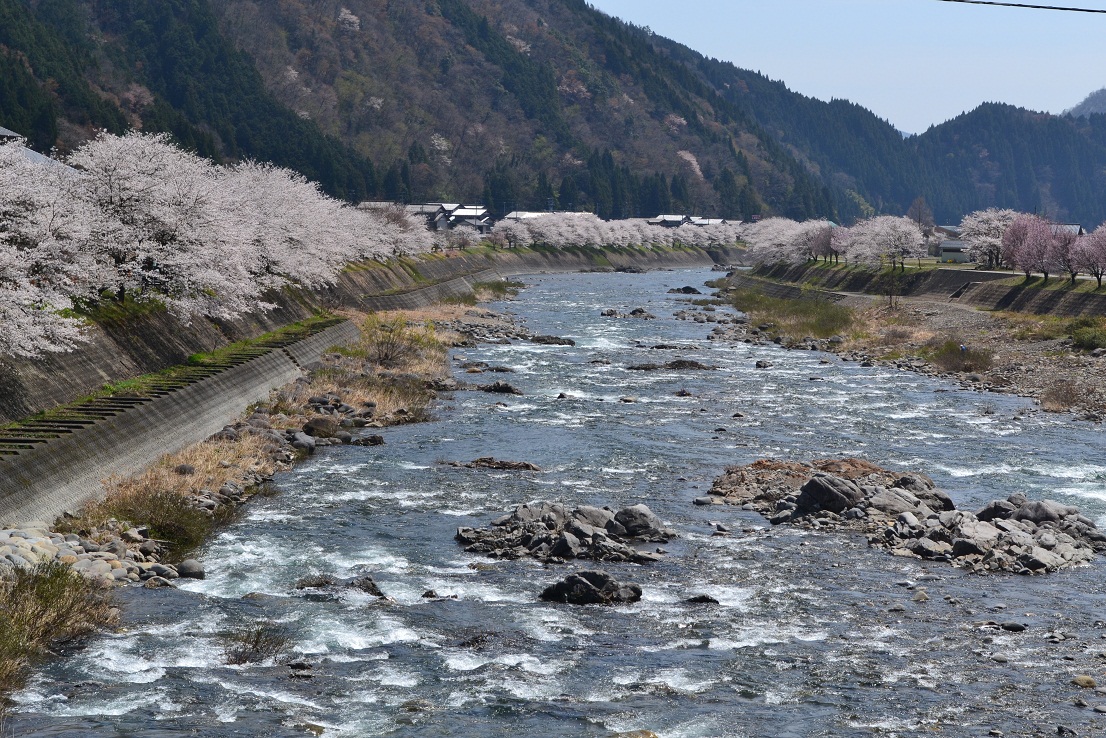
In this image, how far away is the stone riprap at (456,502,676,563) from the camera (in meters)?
26.0

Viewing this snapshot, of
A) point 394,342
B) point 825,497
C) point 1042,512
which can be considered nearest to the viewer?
point 1042,512

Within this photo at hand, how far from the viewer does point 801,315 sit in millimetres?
96875

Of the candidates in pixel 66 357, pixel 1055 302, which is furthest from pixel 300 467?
pixel 1055 302

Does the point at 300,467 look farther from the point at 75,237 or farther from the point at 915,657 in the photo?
the point at 915,657

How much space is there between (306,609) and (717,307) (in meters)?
97.6

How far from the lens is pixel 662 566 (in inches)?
998

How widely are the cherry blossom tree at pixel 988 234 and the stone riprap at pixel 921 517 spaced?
92.7m

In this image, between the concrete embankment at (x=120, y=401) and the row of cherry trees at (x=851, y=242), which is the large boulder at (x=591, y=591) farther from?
the row of cherry trees at (x=851, y=242)

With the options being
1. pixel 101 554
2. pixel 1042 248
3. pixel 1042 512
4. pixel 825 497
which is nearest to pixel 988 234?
pixel 1042 248

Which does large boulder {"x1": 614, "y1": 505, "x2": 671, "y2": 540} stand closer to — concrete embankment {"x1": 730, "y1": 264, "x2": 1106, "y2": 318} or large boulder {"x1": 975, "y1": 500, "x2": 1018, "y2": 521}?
large boulder {"x1": 975, "y1": 500, "x2": 1018, "y2": 521}

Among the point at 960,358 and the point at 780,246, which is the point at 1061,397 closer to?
the point at 960,358

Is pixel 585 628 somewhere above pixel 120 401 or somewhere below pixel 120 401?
below

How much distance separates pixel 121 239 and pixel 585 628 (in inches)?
1196

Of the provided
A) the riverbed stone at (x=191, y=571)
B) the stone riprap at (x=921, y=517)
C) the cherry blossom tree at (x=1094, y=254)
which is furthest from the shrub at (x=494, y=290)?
the riverbed stone at (x=191, y=571)
